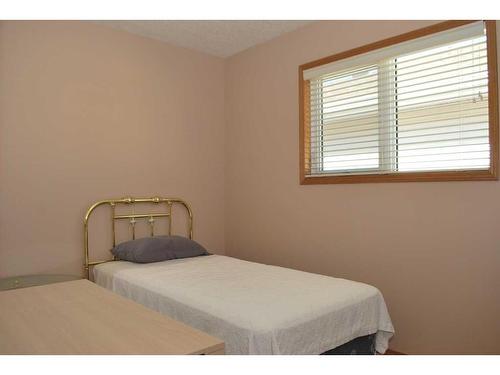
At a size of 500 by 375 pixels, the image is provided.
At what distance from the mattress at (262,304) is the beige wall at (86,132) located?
0.68m

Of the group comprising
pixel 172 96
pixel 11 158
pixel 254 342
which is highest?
pixel 172 96

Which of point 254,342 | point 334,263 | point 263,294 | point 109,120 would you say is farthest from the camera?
point 109,120

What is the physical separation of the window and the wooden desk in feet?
6.25

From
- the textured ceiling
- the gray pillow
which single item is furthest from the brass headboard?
the textured ceiling

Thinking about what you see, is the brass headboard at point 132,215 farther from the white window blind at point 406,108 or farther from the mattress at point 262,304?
the white window blind at point 406,108

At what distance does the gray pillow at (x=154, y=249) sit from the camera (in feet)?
9.56

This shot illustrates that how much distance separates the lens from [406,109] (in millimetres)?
2613

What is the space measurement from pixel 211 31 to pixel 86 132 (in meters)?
1.36

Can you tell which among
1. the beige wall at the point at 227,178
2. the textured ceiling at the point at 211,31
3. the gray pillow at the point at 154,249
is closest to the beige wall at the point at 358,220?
the beige wall at the point at 227,178

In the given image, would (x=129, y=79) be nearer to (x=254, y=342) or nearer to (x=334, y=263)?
(x=334, y=263)

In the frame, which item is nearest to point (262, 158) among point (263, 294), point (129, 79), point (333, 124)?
point (333, 124)

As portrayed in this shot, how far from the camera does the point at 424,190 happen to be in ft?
8.10

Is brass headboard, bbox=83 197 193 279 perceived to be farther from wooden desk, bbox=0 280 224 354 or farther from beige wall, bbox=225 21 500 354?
wooden desk, bbox=0 280 224 354
